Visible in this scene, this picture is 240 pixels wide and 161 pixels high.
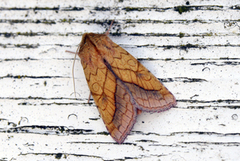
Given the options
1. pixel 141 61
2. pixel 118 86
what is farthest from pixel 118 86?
pixel 141 61

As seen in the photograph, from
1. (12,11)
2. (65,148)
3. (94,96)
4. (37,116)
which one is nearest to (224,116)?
(94,96)

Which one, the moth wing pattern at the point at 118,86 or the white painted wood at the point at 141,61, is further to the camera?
the white painted wood at the point at 141,61

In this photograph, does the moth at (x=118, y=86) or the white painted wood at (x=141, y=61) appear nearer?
the moth at (x=118, y=86)

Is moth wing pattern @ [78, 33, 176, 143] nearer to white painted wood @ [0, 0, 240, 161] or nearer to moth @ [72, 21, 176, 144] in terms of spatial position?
moth @ [72, 21, 176, 144]

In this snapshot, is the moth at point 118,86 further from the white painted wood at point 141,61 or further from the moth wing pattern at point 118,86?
the white painted wood at point 141,61

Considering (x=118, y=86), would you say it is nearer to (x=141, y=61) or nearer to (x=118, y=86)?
(x=118, y=86)

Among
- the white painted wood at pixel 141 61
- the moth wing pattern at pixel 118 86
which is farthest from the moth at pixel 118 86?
the white painted wood at pixel 141 61

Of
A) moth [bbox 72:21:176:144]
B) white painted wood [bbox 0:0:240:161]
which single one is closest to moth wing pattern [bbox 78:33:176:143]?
moth [bbox 72:21:176:144]
